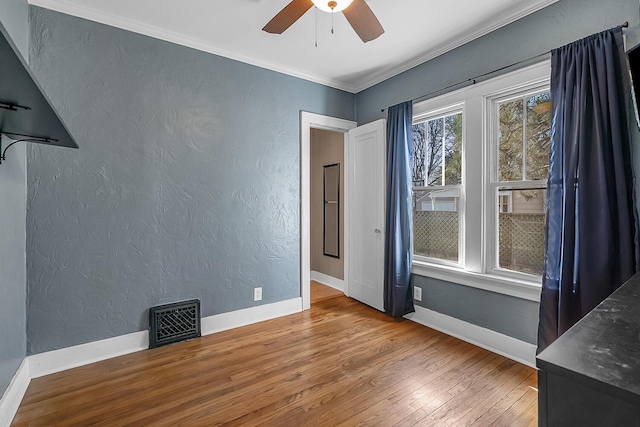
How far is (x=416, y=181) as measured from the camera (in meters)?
3.29

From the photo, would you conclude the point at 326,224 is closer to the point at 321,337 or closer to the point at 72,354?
the point at 321,337

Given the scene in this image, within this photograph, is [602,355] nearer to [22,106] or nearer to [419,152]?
[22,106]

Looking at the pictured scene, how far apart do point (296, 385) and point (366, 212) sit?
2.10 metres

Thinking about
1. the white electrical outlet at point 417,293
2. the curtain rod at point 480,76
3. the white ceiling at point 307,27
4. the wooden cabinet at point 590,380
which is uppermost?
the white ceiling at point 307,27

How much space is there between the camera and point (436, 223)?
10.2ft

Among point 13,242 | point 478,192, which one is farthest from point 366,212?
point 13,242

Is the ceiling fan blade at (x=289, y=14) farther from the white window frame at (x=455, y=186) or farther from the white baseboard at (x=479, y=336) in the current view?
the white baseboard at (x=479, y=336)

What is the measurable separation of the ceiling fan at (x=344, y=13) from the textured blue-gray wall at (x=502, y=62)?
1122 mm

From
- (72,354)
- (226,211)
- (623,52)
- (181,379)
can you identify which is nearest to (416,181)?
(623,52)

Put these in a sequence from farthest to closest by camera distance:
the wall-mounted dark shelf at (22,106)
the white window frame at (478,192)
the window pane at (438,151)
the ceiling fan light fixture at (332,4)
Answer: the window pane at (438,151) < the white window frame at (478,192) < the ceiling fan light fixture at (332,4) < the wall-mounted dark shelf at (22,106)

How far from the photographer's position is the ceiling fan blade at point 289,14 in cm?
187

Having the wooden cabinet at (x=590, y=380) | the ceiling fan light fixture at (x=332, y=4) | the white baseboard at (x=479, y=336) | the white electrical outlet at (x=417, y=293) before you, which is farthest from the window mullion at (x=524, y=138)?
the wooden cabinet at (x=590, y=380)

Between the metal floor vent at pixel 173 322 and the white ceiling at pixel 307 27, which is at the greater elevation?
the white ceiling at pixel 307 27

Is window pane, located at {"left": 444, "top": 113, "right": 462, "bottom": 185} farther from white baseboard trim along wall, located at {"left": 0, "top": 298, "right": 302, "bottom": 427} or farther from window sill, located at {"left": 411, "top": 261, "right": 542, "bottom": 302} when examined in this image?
white baseboard trim along wall, located at {"left": 0, "top": 298, "right": 302, "bottom": 427}
